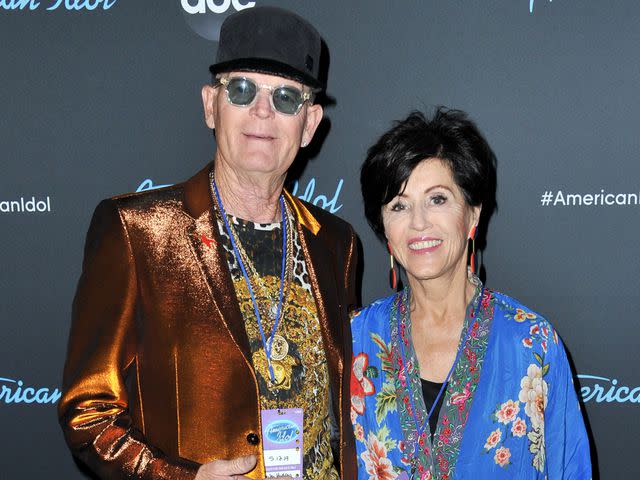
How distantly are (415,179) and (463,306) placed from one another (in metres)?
0.42

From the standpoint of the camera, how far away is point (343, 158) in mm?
2777

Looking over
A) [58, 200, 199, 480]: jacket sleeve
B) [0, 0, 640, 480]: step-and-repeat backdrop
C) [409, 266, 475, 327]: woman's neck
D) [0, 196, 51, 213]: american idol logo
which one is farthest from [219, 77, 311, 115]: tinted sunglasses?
[0, 196, 51, 213]: american idol logo

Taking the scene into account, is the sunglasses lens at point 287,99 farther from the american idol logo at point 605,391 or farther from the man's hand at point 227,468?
the american idol logo at point 605,391

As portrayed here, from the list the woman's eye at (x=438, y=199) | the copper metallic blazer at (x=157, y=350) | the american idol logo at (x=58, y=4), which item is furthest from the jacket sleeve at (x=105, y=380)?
the american idol logo at (x=58, y=4)

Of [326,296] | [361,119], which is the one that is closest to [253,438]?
[326,296]

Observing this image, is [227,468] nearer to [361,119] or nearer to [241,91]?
[241,91]

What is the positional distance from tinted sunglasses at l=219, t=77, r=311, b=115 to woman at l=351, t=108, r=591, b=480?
299 mm

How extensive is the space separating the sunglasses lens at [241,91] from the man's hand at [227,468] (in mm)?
952

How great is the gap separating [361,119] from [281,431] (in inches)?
52.3

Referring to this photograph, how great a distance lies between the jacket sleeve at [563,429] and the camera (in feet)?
6.45

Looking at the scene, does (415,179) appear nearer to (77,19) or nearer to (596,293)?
(596,293)

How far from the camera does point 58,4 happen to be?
2674 millimetres

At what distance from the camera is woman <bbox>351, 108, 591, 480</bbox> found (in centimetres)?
195

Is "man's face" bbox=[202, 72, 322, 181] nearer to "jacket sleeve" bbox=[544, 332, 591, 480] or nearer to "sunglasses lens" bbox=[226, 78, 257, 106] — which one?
"sunglasses lens" bbox=[226, 78, 257, 106]
